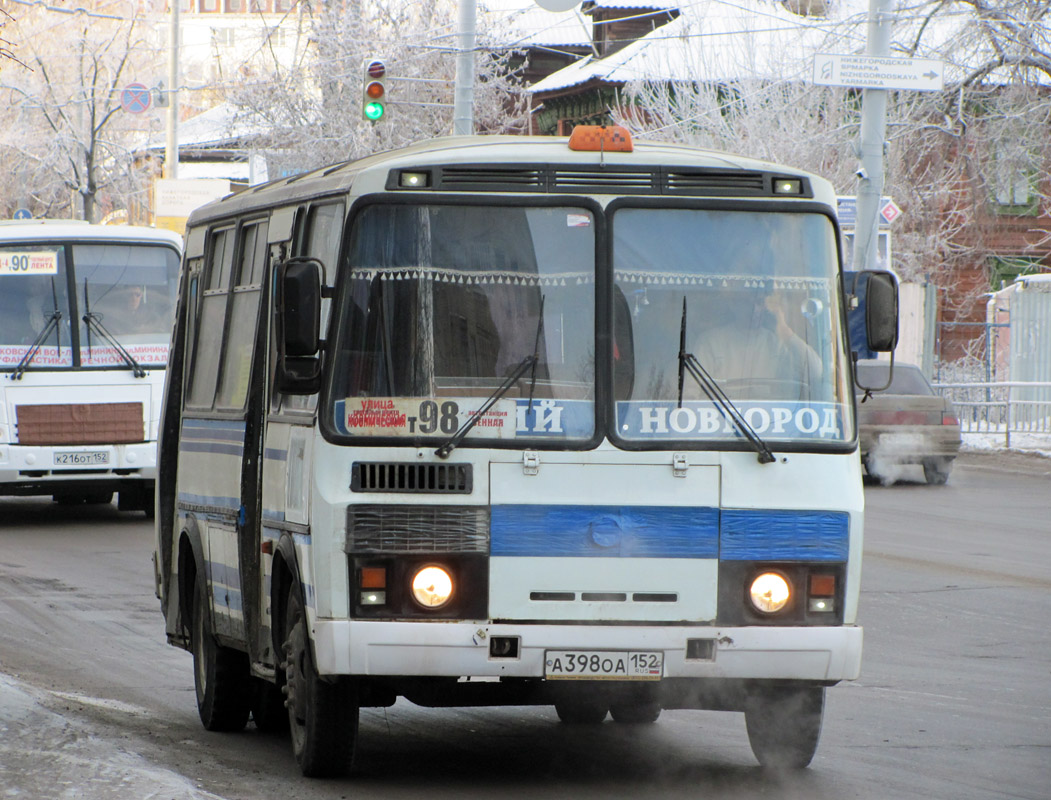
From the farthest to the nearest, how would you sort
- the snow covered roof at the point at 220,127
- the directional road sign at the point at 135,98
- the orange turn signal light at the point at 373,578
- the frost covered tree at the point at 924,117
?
the snow covered roof at the point at 220,127 → the directional road sign at the point at 135,98 → the frost covered tree at the point at 924,117 → the orange turn signal light at the point at 373,578

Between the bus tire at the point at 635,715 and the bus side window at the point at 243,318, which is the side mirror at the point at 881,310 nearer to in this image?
the bus tire at the point at 635,715

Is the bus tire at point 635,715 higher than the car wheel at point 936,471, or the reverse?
the bus tire at point 635,715

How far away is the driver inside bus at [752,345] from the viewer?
22.3ft

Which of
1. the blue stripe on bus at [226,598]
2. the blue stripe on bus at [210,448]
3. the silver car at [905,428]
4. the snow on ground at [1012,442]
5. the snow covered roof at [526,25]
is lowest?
the snow on ground at [1012,442]

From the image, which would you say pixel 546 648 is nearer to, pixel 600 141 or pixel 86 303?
pixel 600 141

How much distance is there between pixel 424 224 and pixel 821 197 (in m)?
1.45

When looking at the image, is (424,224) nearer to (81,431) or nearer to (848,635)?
(848,635)

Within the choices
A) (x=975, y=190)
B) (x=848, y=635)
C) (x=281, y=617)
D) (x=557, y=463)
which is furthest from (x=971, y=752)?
(x=975, y=190)

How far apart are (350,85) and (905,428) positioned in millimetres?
33228

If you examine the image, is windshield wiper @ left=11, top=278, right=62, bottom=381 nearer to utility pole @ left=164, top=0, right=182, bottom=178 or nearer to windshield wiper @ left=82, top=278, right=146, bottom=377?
windshield wiper @ left=82, top=278, right=146, bottom=377

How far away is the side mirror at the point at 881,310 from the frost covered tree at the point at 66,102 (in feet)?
158

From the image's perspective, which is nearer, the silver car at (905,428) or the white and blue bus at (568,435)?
the white and blue bus at (568,435)

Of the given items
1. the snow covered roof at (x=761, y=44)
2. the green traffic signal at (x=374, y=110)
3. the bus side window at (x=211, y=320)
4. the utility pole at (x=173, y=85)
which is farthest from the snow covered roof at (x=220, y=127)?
the bus side window at (x=211, y=320)

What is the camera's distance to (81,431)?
1834cm
